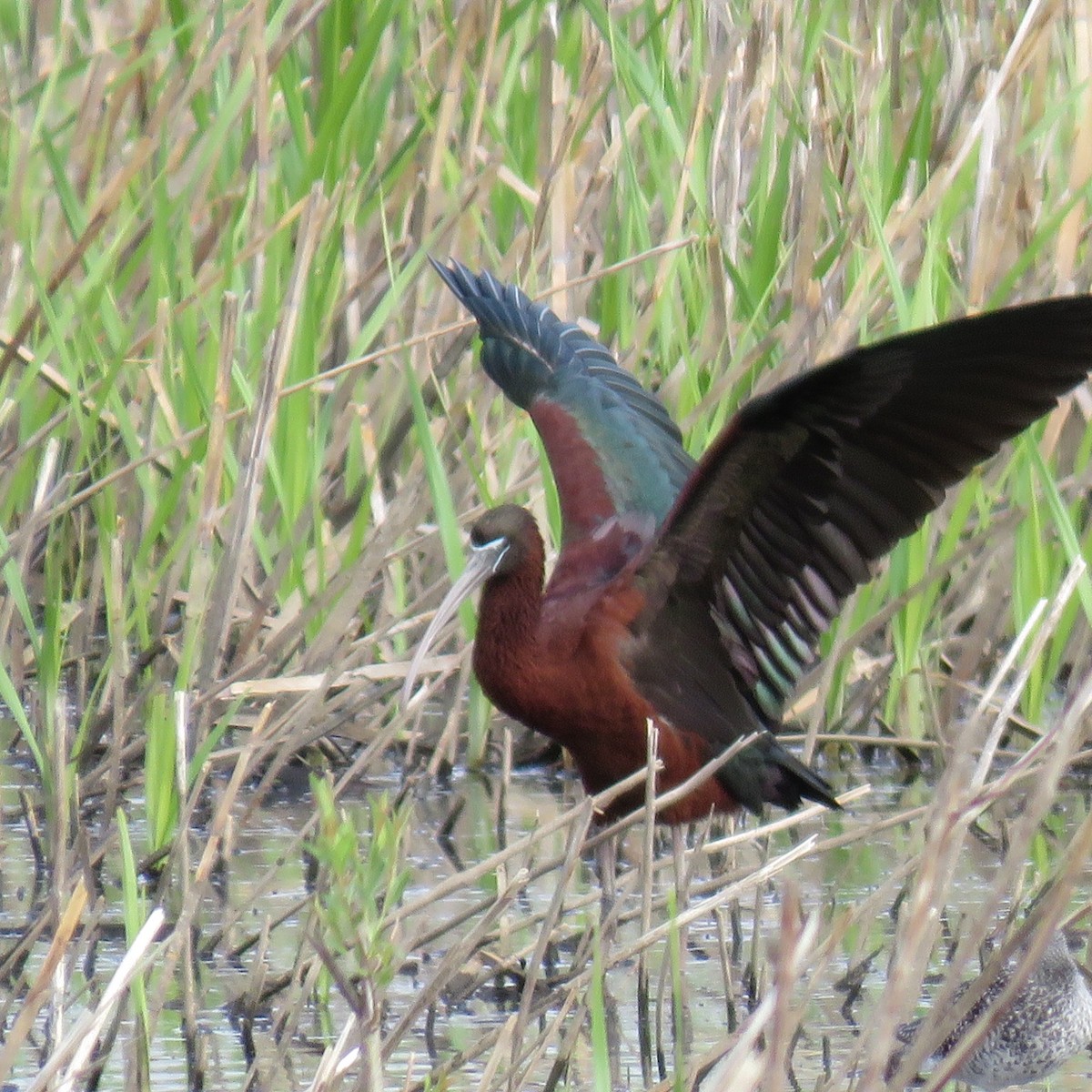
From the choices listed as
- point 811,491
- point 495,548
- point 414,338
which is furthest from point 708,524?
point 414,338

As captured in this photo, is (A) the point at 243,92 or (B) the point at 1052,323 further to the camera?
(A) the point at 243,92

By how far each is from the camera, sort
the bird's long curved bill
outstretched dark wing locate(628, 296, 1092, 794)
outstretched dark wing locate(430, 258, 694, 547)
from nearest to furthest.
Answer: outstretched dark wing locate(628, 296, 1092, 794) → the bird's long curved bill → outstretched dark wing locate(430, 258, 694, 547)

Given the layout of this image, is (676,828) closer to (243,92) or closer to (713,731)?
(713,731)

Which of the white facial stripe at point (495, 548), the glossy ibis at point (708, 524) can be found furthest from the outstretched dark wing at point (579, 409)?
the white facial stripe at point (495, 548)

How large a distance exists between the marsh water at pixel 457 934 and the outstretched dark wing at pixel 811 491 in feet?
1.10

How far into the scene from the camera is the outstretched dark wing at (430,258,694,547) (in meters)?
3.85

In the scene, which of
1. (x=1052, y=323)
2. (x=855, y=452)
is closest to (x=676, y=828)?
(x=855, y=452)

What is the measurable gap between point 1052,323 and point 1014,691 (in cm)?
63

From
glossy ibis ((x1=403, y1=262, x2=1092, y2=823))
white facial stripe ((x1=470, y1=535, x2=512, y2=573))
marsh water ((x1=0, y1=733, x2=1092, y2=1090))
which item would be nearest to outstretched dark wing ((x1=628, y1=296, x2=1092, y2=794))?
glossy ibis ((x1=403, y1=262, x2=1092, y2=823))

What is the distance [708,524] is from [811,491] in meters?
0.19

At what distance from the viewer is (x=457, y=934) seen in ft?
11.5

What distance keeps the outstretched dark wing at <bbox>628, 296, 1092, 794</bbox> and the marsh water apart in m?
0.33

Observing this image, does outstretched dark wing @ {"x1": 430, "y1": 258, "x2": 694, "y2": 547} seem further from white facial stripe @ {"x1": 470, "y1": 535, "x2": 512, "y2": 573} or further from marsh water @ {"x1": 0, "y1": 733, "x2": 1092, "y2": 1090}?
marsh water @ {"x1": 0, "y1": 733, "x2": 1092, "y2": 1090}

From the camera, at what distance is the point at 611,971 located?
139 inches
